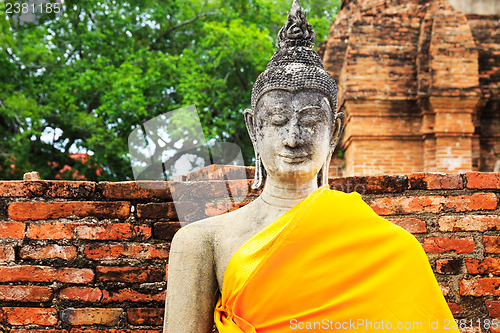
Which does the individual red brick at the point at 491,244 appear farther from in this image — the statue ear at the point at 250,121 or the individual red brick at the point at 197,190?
the statue ear at the point at 250,121

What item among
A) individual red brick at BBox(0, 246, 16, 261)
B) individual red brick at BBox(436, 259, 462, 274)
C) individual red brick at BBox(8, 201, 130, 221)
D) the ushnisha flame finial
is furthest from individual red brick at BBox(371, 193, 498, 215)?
individual red brick at BBox(0, 246, 16, 261)

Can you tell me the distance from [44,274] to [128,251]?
404 mm

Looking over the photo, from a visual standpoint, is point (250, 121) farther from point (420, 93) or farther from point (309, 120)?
point (420, 93)

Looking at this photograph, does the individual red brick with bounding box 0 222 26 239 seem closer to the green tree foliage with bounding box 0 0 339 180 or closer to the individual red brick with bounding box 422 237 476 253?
the individual red brick with bounding box 422 237 476 253

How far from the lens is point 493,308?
7.48 ft

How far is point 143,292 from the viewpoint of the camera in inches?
89.3

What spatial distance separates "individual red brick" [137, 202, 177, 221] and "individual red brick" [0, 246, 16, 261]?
607mm

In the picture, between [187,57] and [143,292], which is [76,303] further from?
[187,57]

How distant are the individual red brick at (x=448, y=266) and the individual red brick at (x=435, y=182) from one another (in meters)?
0.37

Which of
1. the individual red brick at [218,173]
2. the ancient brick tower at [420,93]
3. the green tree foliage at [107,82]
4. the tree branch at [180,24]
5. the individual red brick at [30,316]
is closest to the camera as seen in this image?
→ the individual red brick at [30,316]

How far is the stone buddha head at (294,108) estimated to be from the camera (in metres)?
1.65

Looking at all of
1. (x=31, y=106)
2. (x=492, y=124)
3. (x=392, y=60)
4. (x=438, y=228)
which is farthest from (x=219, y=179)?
(x=31, y=106)

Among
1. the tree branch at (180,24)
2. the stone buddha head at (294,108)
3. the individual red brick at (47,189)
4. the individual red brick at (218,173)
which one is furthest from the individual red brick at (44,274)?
the tree branch at (180,24)

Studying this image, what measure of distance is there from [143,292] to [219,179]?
0.67 meters
